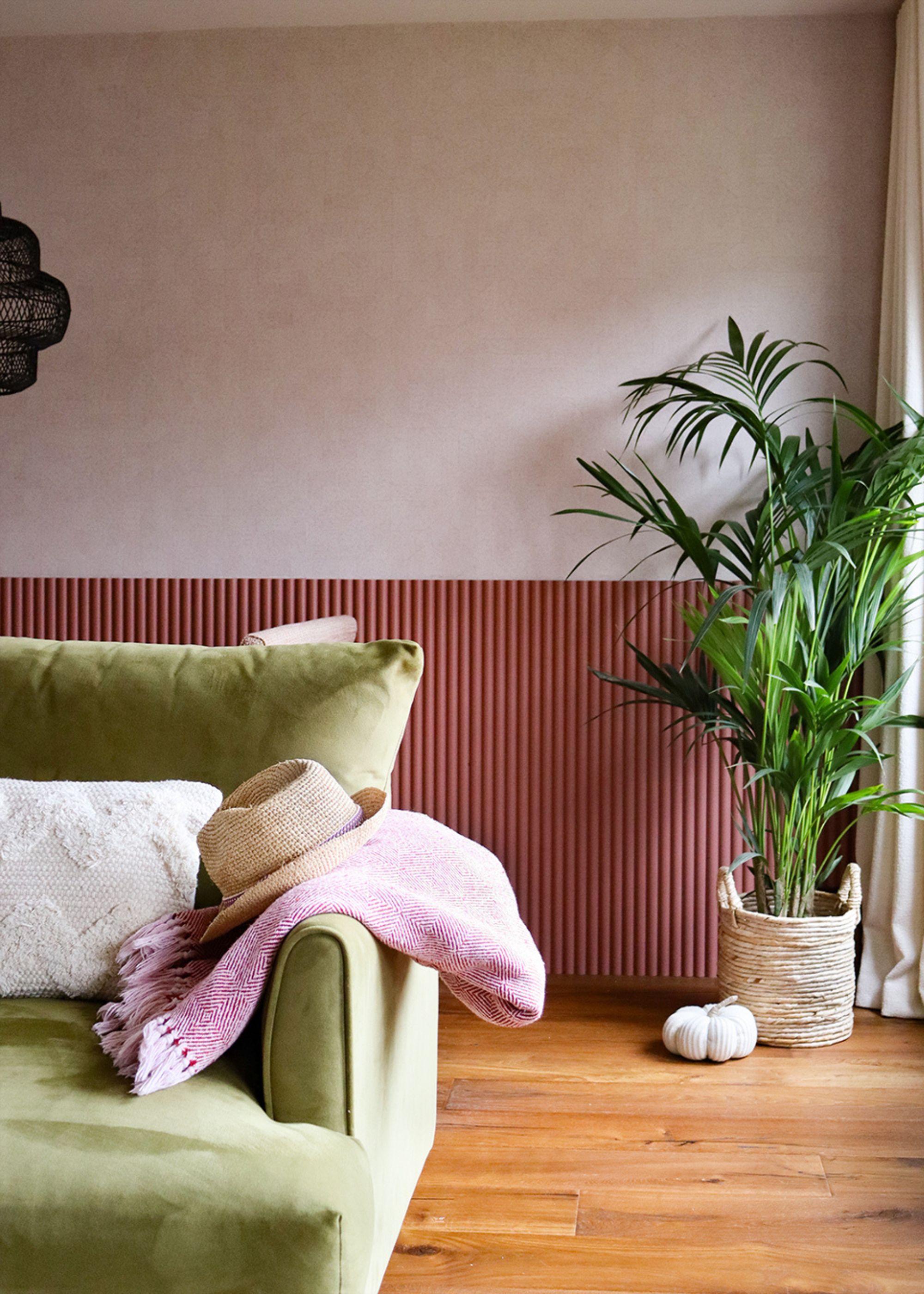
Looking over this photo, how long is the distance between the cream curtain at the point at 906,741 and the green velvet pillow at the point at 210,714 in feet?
4.65

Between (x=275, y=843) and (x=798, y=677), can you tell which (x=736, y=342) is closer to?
(x=798, y=677)

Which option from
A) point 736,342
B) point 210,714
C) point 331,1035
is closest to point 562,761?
point 736,342

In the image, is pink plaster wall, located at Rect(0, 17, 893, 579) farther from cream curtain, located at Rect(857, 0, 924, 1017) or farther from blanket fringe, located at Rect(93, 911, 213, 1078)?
blanket fringe, located at Rect(93, 911, 213, 1078)

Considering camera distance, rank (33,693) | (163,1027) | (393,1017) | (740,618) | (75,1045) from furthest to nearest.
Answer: (740,618) < (33,693) < (393,1017) < (75,1045) < (163,1027)

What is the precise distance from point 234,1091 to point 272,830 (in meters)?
0.30

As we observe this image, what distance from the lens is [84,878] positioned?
4.81ft

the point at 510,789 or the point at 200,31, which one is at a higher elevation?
the point at 200,31

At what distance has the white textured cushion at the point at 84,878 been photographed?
4.73ft

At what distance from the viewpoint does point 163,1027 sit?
3.93 feet

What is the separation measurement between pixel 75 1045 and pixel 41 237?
2.42m

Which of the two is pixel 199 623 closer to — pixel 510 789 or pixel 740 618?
pixel 510 789

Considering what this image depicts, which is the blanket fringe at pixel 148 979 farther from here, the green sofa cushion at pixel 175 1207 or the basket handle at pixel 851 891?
the basket handle at pixel 851 891

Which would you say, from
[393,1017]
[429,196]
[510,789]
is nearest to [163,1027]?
[393,1017]

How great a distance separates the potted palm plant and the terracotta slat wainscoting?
230 mm
